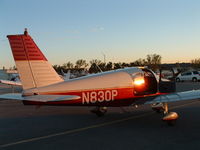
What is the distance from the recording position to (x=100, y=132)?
23.5ft

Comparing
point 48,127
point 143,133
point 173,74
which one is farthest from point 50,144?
point 173,74

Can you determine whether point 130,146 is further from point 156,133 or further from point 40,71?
point 40,71

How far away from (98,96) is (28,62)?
2.56 metres

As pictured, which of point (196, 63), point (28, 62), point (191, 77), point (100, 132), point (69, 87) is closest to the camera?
point (100, 132)

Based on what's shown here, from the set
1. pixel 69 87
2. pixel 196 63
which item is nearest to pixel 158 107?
pixel 69 87

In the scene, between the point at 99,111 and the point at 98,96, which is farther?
the point at 99,111

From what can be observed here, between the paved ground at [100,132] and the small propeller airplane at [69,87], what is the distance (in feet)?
2.35

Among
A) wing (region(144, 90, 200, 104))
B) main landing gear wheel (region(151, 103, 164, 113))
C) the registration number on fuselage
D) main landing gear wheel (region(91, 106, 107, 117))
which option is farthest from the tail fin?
main landing gear wheel (region(151, 103, 164, 113))

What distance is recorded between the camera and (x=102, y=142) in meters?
6.09

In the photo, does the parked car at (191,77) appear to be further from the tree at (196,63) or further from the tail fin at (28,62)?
the tree at (196,63)

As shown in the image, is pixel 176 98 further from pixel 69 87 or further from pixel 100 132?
pixel 69 87

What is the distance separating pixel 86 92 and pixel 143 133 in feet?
7.34

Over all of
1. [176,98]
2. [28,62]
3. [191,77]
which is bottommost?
[191,77]

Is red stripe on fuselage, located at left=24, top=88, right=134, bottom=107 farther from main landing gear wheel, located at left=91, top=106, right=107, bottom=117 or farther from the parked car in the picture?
the parked car
